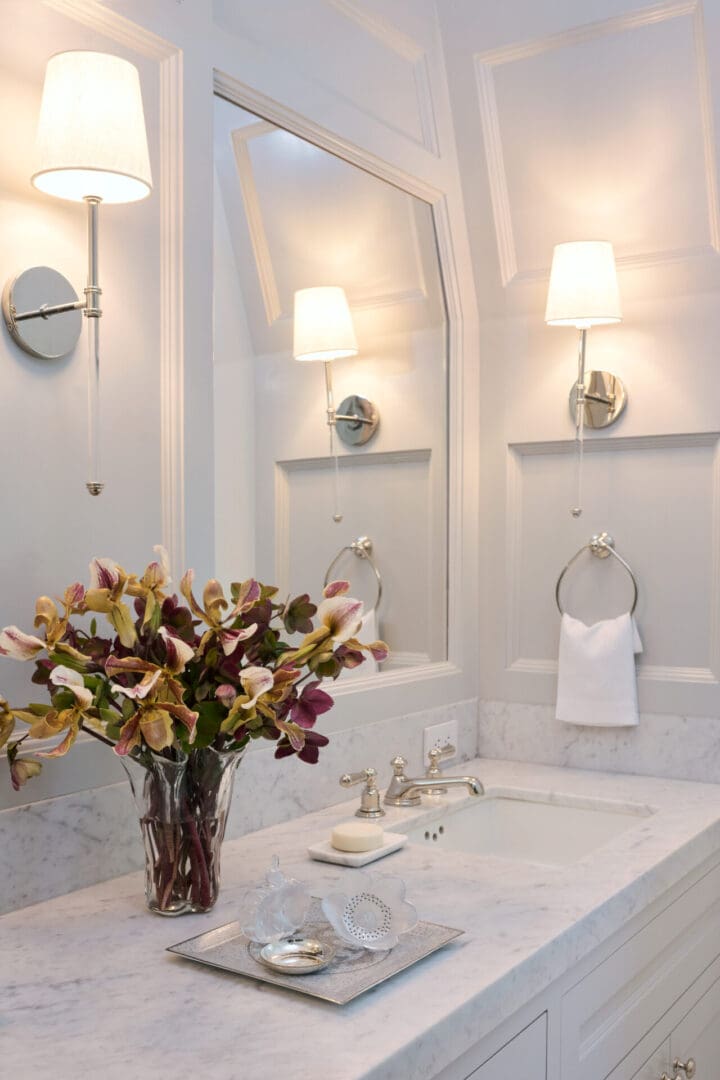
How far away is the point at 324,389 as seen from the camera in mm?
1913

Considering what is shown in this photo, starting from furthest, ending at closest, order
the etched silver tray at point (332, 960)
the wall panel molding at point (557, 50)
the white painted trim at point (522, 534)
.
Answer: the white painted trim at point (522, 534), the wall panel molding at point (557, 50), the etched silver tray at point (332, 960)

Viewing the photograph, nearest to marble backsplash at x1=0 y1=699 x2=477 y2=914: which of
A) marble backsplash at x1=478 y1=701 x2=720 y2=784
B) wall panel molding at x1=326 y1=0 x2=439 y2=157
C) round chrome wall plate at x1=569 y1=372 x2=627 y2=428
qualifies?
marble backsplash at x1=478 y1=701 x2=720 y2=784

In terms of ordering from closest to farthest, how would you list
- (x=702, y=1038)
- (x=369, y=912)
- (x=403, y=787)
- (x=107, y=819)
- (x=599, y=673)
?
(x=369, y=912)
(x=107, y=819)
(x=702, y=1038)
(x=403, y=787)
(x=599, y=673)

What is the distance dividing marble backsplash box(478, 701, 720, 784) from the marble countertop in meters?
0.41

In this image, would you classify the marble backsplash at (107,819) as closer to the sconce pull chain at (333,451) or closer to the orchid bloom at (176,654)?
the orchid bloom at (176,654)

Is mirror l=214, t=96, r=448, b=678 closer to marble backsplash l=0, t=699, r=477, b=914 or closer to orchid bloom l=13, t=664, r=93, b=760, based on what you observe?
marble backsplash l=0, t=699, r=477, b=914

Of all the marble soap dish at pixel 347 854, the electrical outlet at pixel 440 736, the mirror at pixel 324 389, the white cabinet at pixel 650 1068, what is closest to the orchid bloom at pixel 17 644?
the mirror at pixel 324 389

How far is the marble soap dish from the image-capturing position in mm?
1550

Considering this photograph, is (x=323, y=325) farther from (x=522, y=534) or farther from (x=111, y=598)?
(x=111, y=598)

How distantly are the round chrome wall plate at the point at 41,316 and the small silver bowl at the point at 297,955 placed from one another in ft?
2.41

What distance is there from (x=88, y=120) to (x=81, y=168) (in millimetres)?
55

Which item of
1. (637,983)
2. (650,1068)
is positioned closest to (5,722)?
(637,983)

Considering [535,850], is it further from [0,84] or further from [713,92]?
[0,84]

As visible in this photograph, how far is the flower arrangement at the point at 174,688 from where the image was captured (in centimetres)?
119
